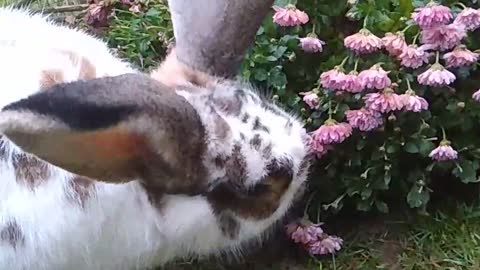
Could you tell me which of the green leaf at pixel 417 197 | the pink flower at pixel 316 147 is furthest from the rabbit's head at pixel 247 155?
the green leaf at pixel 417 197

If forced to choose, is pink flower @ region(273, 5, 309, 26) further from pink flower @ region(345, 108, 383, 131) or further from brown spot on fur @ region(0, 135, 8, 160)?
brown spot on fur @ region(0, 135, 8, 160)

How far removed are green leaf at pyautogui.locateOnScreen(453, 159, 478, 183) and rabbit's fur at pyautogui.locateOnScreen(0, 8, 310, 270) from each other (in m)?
0.42

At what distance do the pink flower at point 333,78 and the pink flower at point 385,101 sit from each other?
77 millimetres

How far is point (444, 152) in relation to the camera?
265 centimetres

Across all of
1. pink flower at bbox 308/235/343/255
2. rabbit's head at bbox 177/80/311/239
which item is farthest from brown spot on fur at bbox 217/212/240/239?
pink flower at bbox 308/235/343/255

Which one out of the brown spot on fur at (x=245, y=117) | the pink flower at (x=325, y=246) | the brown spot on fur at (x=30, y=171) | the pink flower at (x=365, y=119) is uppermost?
the brown spot on fur at (x=30, y=171)

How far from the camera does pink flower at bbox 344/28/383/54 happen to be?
8.70 ft

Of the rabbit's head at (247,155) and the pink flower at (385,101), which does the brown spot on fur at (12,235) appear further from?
the pink flower at (385,101)

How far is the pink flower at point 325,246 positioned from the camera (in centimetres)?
280

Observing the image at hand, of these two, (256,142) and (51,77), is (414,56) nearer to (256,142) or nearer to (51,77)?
(256,142)

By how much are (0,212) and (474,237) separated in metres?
1.12

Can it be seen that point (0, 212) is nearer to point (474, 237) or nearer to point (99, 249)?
point (99, 249)

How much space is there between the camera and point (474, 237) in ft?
9.22

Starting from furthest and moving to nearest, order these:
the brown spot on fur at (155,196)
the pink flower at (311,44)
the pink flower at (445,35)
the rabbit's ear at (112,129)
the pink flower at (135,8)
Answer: the pink flower at (135,8) < the pink flower at (311,44) < the pink flower at (445,35) < the brown spot on fur at (155,196) < the rabbit's ear at (112,129)
